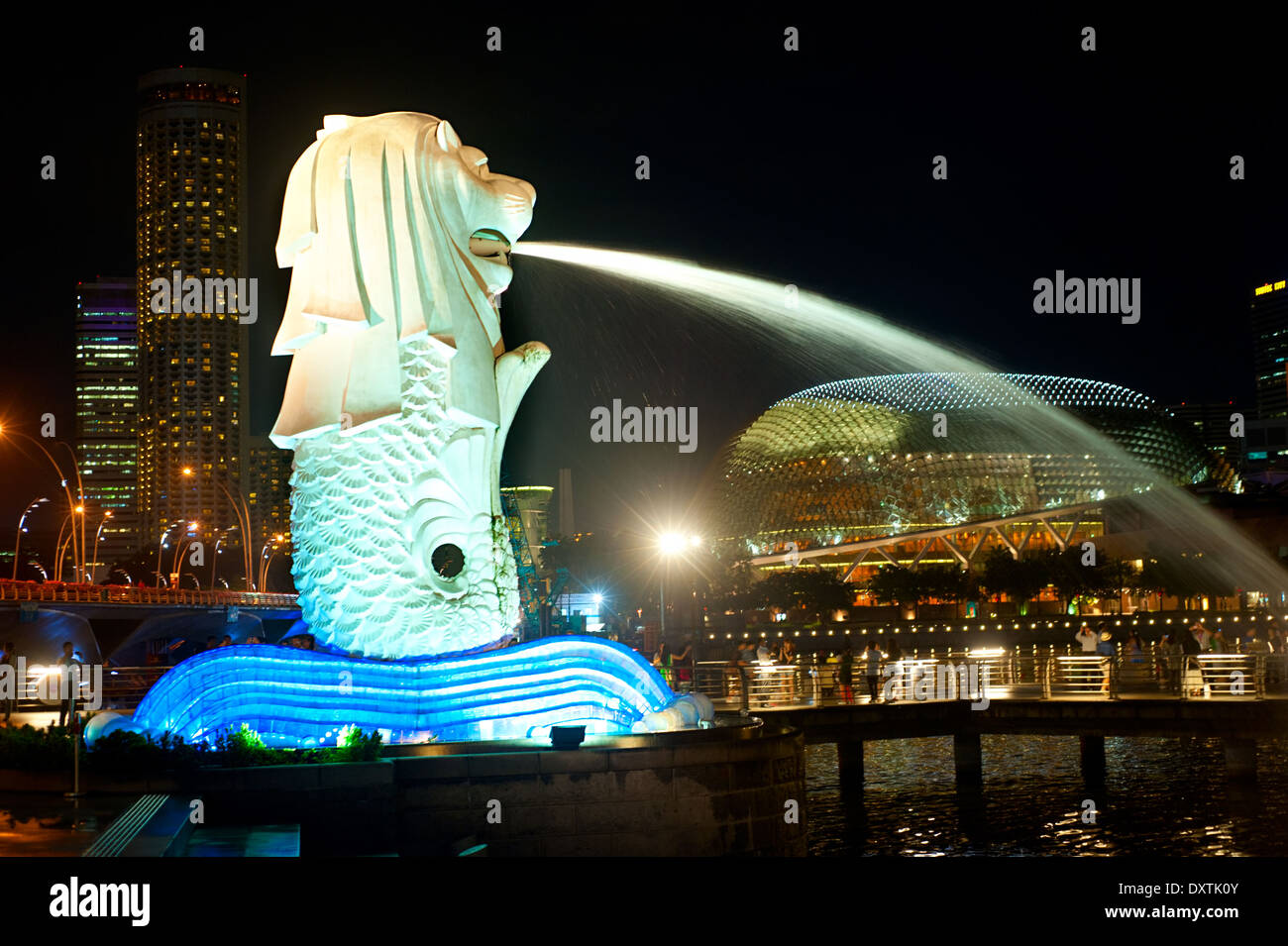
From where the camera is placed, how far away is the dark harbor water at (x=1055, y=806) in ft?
70.8

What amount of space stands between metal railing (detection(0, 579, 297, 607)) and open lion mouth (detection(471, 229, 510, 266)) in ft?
97.7

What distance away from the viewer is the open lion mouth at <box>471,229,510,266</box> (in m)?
18.7

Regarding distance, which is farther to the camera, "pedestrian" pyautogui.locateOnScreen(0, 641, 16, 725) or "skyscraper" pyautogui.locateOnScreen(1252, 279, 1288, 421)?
"skyscraper" pyautogui.locateOnScreen(1252, 279, 1288, 421)

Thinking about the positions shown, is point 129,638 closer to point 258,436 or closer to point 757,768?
point 757,768

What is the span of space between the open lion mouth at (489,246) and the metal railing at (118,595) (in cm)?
2977

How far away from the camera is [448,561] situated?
18406 millimetres

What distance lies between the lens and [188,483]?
154 meters

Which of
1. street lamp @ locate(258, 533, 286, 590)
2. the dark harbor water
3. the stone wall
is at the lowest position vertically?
the dark harbor water

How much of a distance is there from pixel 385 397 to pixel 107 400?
157 metres

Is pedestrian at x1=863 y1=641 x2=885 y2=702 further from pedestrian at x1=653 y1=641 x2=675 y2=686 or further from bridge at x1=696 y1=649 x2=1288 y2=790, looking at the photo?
pedestrian at x1=653 y1=641 x2=675 y2=686

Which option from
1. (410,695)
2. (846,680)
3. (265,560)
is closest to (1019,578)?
(846,680)

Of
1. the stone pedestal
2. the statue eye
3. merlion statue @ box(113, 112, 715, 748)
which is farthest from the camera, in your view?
the stone pedestal

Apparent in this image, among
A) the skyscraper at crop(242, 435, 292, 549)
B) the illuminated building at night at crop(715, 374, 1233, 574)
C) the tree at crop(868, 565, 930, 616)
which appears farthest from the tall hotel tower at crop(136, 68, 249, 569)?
the tree at crop(868, 565, 930, 616)

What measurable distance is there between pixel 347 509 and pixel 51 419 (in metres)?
32.4
